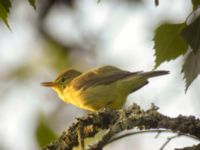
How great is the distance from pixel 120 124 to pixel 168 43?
45 cm

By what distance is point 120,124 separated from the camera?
165 cm

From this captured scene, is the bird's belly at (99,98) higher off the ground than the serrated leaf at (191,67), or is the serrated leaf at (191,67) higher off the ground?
the bird's belly at (99,98)

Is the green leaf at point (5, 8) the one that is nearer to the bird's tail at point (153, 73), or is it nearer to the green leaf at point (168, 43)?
the green leaf at point (168, 43)

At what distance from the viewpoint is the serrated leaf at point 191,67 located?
1718 mm

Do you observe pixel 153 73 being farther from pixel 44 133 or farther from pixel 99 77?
pixel 44 133

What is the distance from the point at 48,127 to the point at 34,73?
135 cm

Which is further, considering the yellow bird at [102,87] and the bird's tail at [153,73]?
the yellow bird at [102,87]

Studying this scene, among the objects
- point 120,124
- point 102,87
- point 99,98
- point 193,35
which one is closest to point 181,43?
point 193,35

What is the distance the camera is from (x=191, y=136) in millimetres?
1491

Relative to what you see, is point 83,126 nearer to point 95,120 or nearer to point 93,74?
point 95,120

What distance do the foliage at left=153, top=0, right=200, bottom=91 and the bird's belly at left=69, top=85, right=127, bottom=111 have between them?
124 inches

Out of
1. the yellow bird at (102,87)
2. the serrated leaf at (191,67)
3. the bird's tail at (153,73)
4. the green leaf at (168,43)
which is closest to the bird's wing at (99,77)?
the yellow bird at (102,87)

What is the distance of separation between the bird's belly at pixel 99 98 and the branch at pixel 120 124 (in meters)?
3.32

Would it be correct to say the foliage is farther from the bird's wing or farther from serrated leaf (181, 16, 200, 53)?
the bird's wing
